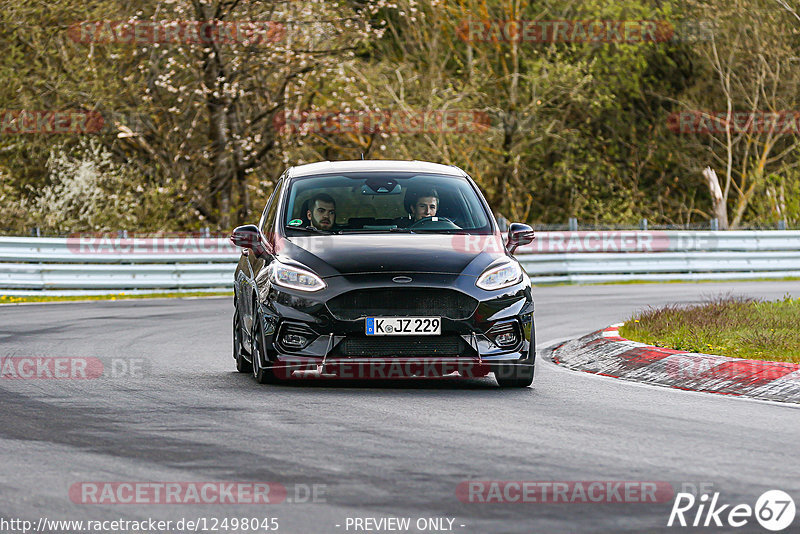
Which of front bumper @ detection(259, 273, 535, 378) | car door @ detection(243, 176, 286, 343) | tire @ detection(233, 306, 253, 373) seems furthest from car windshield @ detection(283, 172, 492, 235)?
tire @ detection(233, 306, 253, 373)

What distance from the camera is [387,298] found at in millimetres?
10578

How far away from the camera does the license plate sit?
10.5 m

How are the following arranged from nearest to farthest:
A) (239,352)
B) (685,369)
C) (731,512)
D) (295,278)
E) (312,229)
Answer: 1. (731,512)
2. (295,278)
3. (685,369)
4. (312,229)
5. (239,352)

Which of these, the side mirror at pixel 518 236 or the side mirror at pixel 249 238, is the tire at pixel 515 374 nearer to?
the side mirror at pixel 518 236

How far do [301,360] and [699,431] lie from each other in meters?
3.18

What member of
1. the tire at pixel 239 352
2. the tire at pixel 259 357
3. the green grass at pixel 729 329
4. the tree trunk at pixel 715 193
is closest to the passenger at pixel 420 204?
the tire at pixel 259 357

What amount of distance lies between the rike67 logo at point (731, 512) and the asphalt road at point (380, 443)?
0.23 ft

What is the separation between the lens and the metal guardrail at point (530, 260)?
24000 millimetres

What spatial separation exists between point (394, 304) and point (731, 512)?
458 cm

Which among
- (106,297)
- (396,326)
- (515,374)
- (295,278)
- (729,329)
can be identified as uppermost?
(295,278)

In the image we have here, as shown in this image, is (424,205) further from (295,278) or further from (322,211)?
(295,278)

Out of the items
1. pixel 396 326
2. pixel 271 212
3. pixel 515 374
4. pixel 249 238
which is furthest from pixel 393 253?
pixel 271 212

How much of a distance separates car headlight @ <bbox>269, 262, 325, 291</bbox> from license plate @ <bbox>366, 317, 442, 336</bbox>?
478mm

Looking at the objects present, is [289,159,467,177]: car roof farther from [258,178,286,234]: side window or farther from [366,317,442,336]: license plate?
[366,317,442,336]: license plate
